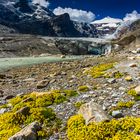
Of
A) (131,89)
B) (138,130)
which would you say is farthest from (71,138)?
(131,89)

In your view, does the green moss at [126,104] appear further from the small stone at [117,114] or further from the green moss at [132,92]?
the green moss at [132,92]

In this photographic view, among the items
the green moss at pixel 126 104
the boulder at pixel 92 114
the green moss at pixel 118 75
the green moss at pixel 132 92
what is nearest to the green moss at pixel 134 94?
the green moss at pixel 132 92

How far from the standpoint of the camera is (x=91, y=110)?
15.1 metres

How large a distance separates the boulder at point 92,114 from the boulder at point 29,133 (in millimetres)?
2257

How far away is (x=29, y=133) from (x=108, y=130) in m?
3.38

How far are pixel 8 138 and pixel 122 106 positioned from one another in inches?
239

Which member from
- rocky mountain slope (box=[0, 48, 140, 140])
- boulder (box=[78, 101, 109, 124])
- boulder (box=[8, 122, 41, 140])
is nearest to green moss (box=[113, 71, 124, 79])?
rocky mountain slope (box=[0, 48, 140, 140])

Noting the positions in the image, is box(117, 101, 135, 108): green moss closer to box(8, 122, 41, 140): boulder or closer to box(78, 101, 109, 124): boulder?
box(78, 101, 109, 124): boulder

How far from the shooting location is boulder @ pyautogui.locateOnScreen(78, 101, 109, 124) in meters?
14.3

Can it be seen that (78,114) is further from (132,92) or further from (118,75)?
(118,75)

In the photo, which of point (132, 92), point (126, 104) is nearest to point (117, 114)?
point (126, 104)

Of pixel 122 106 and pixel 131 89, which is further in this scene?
pixel 131 89

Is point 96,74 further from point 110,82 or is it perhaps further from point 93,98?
point 93,98

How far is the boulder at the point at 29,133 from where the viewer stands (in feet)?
44.8
